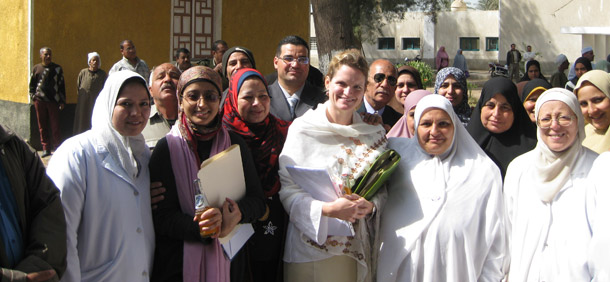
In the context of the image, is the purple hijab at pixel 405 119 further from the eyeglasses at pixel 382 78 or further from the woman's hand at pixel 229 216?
the woman's hand at pixel 229 216

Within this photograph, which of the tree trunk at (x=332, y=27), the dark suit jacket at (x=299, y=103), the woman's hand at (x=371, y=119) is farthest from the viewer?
the tree trunk at (x=332, y=27)

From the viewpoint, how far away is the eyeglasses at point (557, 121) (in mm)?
3051

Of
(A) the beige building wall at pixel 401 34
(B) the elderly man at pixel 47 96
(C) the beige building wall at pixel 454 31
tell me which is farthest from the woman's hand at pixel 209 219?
(A) the beige building wall at pixel 401 34

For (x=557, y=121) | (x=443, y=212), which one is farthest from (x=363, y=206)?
(x=557, y=121)

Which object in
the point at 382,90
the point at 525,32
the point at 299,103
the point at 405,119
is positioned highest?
the point at 525,32

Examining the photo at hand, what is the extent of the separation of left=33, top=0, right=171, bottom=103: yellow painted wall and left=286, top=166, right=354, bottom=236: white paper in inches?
332

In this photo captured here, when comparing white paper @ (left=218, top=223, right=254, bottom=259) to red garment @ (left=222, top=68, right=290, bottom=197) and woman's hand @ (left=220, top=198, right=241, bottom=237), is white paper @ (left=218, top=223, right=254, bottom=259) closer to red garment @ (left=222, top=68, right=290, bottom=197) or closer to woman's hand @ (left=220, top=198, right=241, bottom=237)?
woman's hand @ (left=220, top=198, right=241, bottom=237)

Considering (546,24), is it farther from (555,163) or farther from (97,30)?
(555,163)

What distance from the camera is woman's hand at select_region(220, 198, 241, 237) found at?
9.57 feet

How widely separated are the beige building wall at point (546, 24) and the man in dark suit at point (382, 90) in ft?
78.2

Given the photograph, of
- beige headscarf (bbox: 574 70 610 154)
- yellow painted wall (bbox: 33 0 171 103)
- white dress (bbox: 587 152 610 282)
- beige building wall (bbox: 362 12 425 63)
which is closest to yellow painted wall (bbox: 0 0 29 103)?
yellow painted wall (bbox: 33 0 171 103)

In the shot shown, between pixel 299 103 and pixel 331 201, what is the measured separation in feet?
4.33

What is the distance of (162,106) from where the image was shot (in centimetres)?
386

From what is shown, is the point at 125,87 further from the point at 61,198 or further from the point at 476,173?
the point at 476,173
